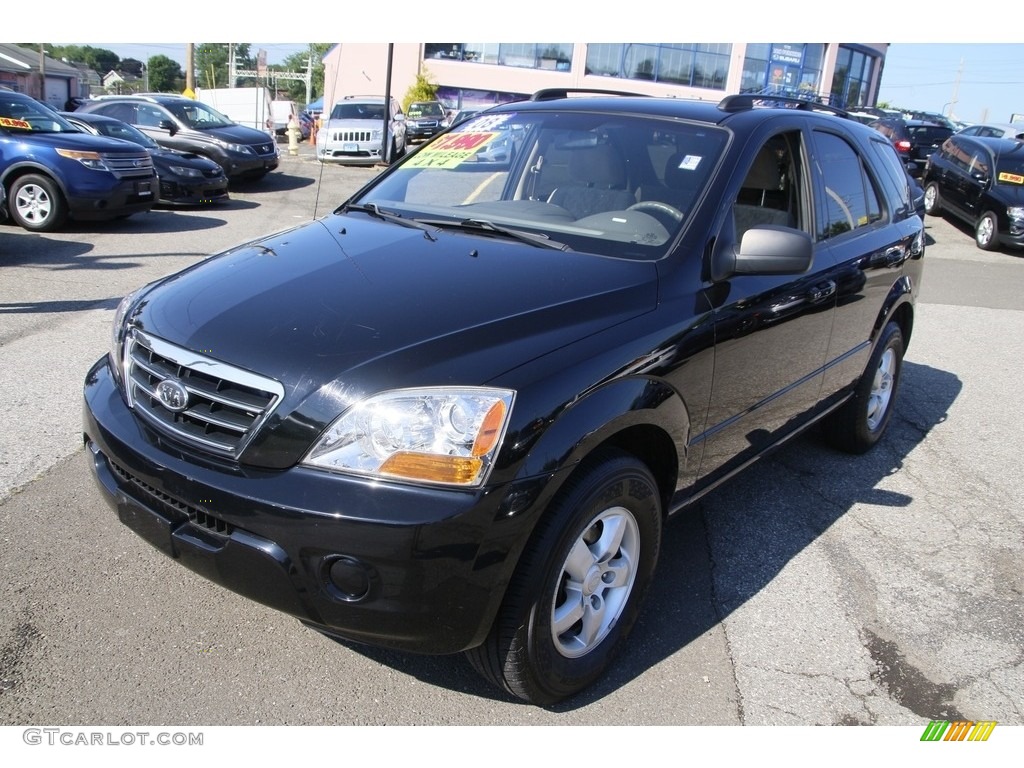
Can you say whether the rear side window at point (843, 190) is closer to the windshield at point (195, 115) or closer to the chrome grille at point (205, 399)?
the chrome grille at point (205, 399)

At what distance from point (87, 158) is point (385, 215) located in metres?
8.41

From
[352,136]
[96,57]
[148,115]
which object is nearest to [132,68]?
[96,57]

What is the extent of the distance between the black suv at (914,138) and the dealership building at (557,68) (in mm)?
15840

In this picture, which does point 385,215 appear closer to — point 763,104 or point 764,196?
point 764,196

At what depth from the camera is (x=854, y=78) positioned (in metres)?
46.3

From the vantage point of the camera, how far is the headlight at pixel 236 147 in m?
15.1

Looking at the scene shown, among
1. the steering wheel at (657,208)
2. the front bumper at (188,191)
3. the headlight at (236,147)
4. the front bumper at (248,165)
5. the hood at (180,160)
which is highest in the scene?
the steering wheel at (657,208)

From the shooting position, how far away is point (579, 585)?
2621mm

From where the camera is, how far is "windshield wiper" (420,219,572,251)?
10.3 feet

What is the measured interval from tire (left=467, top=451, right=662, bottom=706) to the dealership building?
36.7m

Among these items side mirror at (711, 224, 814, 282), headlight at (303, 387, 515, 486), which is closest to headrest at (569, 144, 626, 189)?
side mirror at (711, 224, 814, 282)

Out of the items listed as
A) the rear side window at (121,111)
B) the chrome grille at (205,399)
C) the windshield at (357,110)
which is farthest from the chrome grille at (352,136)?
the chrome grille at (205,399)
